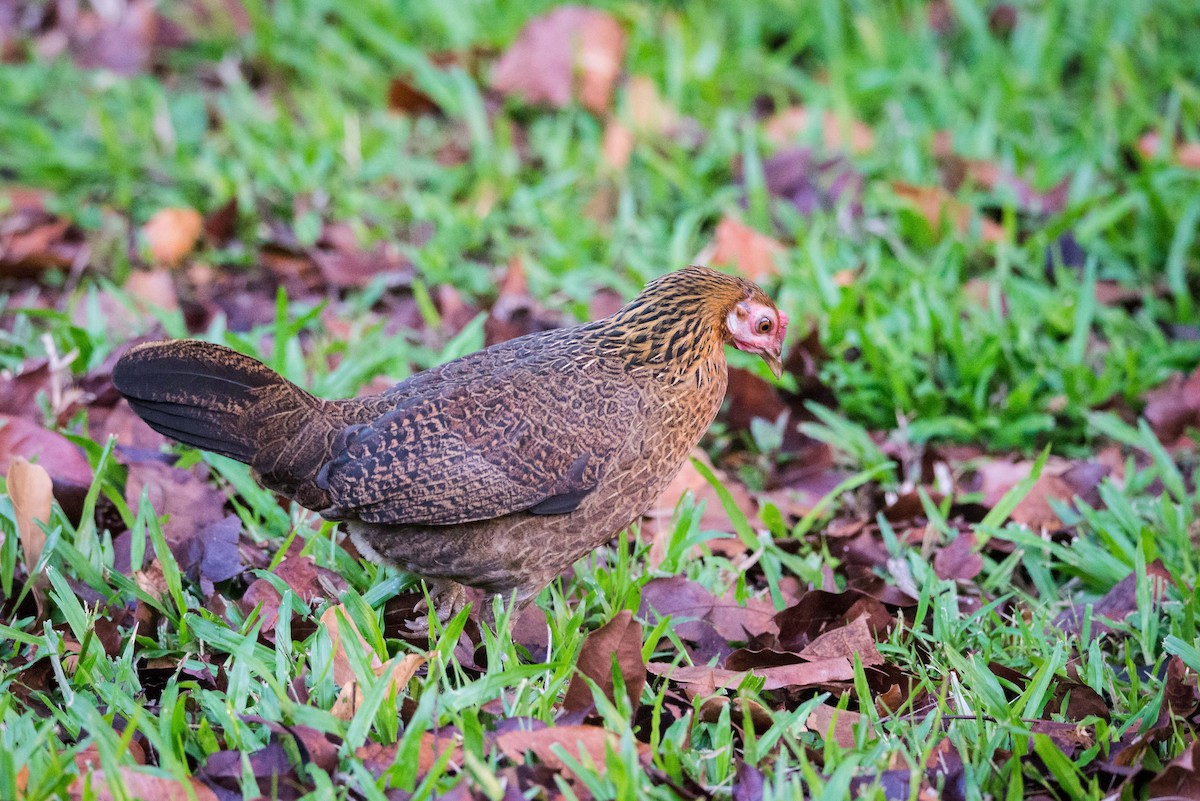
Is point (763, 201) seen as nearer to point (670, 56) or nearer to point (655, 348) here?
point (670, 56)

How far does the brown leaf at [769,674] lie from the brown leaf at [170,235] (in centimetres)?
341

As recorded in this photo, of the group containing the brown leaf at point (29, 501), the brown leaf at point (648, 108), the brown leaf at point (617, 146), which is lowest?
the brown leaf at point (29, 501)

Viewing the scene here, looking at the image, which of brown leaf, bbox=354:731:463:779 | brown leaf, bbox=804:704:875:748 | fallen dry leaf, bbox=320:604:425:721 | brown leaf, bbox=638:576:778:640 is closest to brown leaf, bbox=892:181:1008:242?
brown leaf, bbox=638:576:778:640

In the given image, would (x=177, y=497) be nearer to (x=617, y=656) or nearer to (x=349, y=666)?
(x=349, y=666)

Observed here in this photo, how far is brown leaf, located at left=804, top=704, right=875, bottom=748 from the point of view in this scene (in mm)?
3270

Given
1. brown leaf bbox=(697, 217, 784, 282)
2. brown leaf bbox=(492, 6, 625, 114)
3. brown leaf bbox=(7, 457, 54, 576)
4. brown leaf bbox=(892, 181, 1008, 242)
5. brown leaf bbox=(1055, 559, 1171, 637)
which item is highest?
brown leaf bbox=(492, 6, 625, 114)

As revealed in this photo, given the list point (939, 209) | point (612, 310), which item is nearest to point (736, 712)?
point (612, 310)

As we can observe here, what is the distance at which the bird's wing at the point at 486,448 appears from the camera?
11.6 ft

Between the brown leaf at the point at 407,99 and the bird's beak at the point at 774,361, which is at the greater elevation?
the brown leaf at the point at 407,99

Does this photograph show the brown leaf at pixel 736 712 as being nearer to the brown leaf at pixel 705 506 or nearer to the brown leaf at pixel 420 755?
the brown leaf at pixel 420 755

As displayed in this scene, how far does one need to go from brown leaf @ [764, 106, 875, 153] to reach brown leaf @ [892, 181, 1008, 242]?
62cm

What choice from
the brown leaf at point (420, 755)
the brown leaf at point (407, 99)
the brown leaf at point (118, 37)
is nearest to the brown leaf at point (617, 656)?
the brown leaf at point (420, 755)

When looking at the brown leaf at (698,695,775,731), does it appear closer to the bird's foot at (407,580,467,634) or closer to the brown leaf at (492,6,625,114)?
the bird's foot at (407,580,467,634)

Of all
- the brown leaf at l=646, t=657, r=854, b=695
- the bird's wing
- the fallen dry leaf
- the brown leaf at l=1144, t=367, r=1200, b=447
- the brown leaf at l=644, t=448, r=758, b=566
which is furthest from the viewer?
the brown leaf at l=1144, t=367, r=1200, b=447
